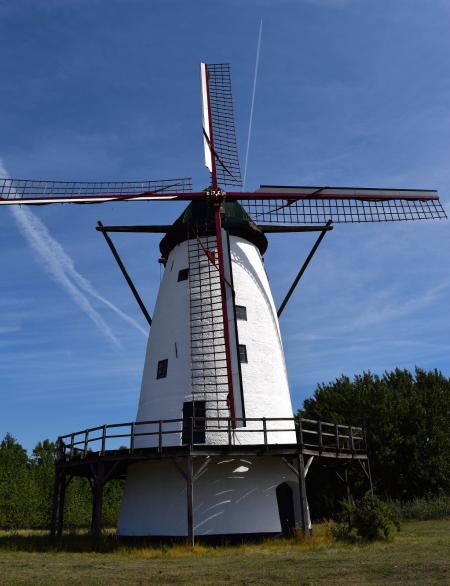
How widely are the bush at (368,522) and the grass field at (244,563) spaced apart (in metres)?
0.44

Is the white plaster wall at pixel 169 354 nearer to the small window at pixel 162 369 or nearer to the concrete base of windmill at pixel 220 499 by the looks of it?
the small window at pixel 162 369

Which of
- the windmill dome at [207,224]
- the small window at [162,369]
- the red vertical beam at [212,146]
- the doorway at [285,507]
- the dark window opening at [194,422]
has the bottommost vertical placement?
the doorway at [285,507]

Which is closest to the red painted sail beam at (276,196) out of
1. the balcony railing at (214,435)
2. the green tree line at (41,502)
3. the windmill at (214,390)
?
the windmill at (214,390)

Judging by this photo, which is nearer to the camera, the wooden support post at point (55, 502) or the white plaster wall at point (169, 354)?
the wooden support post at point (55, 502)

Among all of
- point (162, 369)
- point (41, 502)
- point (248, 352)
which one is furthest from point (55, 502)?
point (41, 502)

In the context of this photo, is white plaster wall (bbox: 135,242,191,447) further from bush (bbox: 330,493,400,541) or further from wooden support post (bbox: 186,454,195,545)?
bush (bbox: 330,493,400,541)

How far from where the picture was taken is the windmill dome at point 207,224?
71.1ft

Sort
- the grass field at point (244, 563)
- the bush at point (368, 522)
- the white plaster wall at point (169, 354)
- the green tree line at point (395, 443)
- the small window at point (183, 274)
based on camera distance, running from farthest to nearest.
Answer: the green tree line at point (395, 443) → the small window at point (183, 274) → the white plaster wall at point (169, 354) → the bush at point (368, 522) → the grass field at point (244, 563)

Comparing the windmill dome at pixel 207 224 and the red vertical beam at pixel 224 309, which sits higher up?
the windmill dome at pixel 207 224

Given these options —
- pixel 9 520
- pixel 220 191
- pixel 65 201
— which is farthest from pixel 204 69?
pixel 9 520

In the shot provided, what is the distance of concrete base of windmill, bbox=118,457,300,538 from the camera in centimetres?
1742

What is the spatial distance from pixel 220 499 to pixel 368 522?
4.47 m

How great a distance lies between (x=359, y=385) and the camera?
3256 centimetres

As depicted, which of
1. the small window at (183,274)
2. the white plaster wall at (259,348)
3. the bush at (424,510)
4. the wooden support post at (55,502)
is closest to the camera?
the wooden support post at (55,502)
